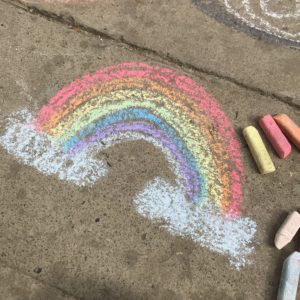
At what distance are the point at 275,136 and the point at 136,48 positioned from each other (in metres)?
1.12

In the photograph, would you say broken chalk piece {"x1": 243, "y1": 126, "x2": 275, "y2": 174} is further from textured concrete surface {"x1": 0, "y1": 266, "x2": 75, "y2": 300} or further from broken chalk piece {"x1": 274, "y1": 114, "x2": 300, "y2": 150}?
textured concrete surface {"x1": 0, "y1": 266, "x2": 75, "y2": 300}

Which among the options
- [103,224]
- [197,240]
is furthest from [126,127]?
[197,240]

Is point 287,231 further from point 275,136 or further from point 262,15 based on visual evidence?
point 262,15

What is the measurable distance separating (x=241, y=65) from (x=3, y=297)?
207 cm

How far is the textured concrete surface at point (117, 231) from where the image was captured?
2.38 metres

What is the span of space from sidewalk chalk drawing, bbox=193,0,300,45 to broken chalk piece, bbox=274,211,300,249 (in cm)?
136

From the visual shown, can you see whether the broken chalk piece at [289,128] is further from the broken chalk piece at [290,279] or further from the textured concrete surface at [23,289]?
the textured concrete surface at [23,289]

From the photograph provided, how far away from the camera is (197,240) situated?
98.6 inches

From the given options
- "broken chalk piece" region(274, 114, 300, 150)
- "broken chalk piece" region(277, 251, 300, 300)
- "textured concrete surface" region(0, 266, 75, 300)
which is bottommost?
"textured concrete surface" region(0, 266, 75, 300)

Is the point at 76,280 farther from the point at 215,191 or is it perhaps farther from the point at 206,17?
the point at 206,17

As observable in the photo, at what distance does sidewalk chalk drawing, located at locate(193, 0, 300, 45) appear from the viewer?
3279mm

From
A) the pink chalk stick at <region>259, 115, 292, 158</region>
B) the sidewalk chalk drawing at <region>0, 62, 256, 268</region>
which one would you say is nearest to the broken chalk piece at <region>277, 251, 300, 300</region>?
the sidewalk chalk drawing at <region>0, 62, 256, 268</region>

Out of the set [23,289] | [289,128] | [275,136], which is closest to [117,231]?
[23,289]

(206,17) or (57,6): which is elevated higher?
(206,17)
